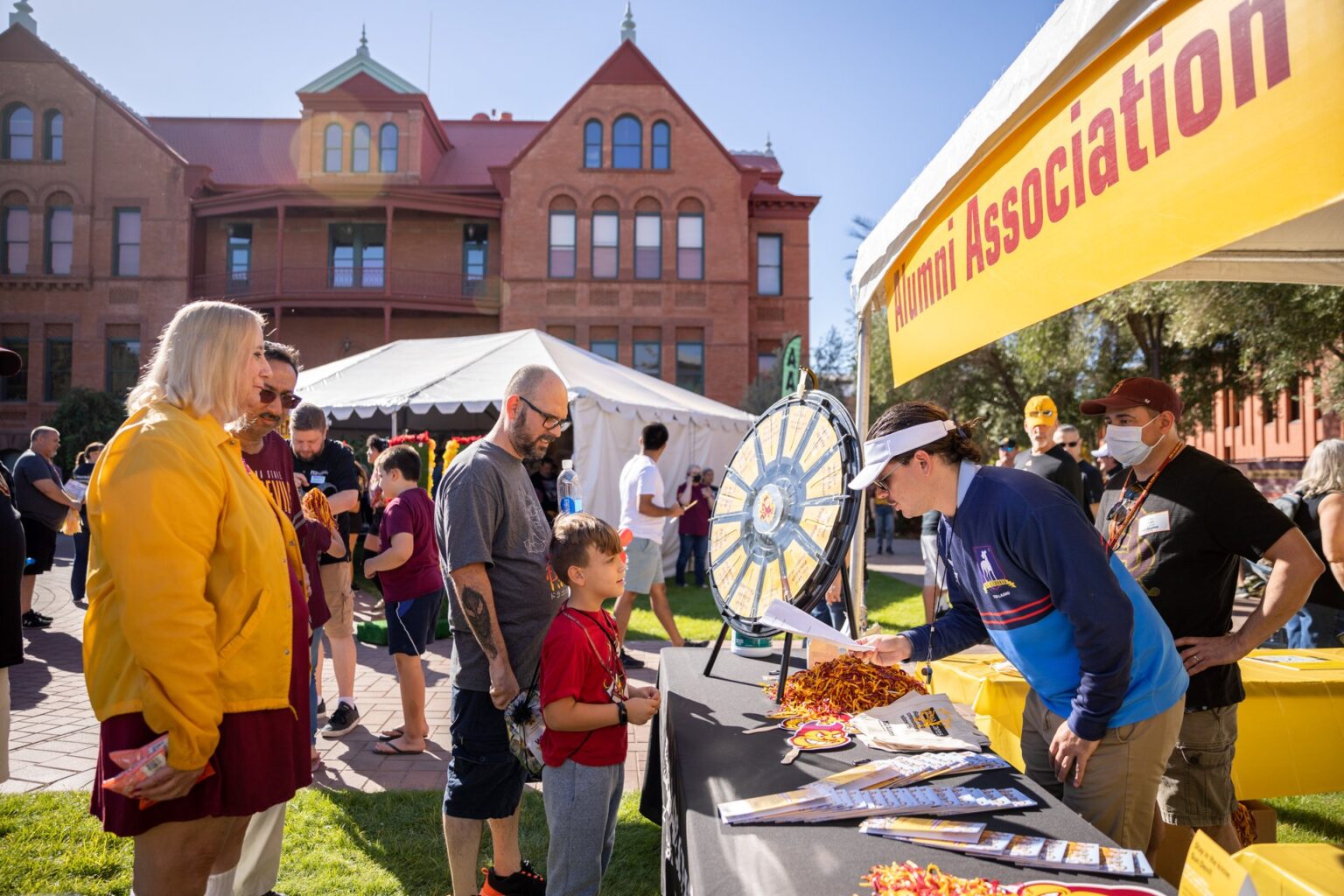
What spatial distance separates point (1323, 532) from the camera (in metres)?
4.38

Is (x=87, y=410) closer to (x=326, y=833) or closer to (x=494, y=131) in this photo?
(x=494, y=131)

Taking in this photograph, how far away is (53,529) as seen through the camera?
8.62 m

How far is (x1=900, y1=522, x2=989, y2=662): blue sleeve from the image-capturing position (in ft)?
8.96

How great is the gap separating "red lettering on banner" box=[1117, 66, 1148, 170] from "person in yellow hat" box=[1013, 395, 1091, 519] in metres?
4.49

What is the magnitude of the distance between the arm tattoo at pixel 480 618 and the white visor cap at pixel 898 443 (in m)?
1.37

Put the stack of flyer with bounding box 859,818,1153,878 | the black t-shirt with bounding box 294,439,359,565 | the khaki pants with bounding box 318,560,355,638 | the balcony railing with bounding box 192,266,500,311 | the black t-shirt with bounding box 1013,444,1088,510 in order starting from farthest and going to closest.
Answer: the balcony railing with bounding box 192,266,500,311 → the black t-shirt with bounding box 1013,444,1088,510 → the khaki pants with bounding box 318,560,355,638 → the black t-shirt with bounding box 294,439,359,565 → the stack of flyer with bounding box 859,818,1153,878

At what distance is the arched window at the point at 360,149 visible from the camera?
27.2 m

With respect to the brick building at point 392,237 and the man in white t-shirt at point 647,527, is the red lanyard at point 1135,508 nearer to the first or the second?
the man in white t-shirt at point 647,527

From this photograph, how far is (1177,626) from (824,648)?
4.18ft

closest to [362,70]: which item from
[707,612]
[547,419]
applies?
[707,612]

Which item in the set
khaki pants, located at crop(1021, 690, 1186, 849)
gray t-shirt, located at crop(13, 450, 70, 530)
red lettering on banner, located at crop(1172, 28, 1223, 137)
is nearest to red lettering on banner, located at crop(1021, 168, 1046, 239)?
red lettering on banner, located at crop(1172, 28, 1223, 137)

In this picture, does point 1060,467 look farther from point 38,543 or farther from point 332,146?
point 332,146

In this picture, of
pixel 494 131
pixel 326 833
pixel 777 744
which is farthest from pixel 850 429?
pixel 494 131

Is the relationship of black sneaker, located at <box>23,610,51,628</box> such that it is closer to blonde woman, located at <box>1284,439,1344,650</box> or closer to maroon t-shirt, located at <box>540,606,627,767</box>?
maroon t-shirt, located at <box>540,606,627,767</box>
